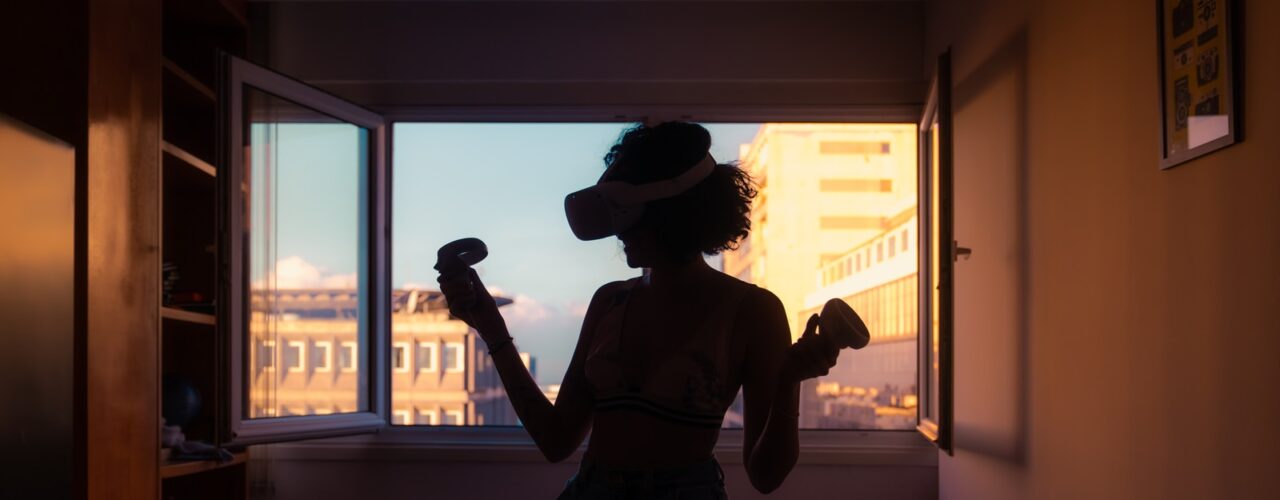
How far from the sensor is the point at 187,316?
3.68 m

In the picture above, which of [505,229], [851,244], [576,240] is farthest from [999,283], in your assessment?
[505,229]

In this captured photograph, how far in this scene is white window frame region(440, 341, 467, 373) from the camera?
454 cm

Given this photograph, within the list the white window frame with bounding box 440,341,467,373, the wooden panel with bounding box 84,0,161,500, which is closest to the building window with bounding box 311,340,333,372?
the white window frame with bounding box 440,341,467,373

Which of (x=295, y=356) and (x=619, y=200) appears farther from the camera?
(x=295, y=356)

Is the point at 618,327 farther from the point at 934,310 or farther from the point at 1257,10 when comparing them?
the point at 934,310

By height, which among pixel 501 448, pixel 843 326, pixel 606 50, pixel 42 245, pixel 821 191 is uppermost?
pixel 606 50

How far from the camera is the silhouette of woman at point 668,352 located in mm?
1249

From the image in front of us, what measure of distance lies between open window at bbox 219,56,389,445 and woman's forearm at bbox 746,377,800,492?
2682mm

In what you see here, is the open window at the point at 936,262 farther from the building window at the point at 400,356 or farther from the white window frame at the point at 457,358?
the building window at the point at 400,356

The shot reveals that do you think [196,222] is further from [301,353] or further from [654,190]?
[654,190]

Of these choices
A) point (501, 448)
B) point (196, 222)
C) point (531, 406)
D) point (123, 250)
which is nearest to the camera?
point (531, 406)

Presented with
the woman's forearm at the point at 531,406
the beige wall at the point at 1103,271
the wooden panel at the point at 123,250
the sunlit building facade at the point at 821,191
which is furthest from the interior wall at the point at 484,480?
the woman's forearm at the point at 531,406

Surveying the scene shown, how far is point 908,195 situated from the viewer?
4402 mm

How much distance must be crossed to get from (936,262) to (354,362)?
6.95 ft
